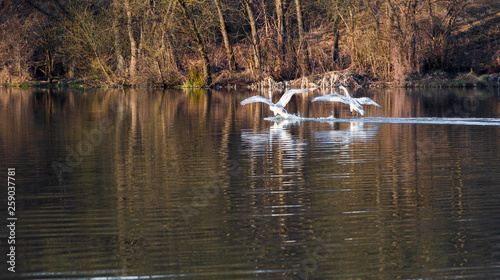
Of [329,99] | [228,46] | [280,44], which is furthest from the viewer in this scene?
[228,46]

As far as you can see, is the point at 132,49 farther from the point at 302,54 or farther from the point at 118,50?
the point at 302,54

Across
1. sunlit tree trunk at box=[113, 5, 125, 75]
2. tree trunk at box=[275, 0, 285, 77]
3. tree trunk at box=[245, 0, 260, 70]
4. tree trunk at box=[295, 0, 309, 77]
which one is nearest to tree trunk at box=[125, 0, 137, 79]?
sunlit tree trunk at box=[113, 5, 125, 75]

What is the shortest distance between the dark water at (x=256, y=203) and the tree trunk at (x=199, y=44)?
24521 mm

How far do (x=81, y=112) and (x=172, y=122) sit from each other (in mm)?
5742

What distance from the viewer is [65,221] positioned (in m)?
8.55

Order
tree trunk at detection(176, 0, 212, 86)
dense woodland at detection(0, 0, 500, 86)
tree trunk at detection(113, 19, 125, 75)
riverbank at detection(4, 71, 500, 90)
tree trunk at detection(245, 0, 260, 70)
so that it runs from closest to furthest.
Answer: riverbank at detection(4, 71, 500, 90) < dense woodland at detection(0, 0, 500, 86) < tree trunk at detection(176, 0, 212, 86) < tree trunk at detection(245, 0, 260, 70) < tree trunk at detection(113, 19, 125, 75)

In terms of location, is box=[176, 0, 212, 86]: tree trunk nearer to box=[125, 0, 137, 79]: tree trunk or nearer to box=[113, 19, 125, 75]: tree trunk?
box=[125, 0, 137, 79]: tree trunk

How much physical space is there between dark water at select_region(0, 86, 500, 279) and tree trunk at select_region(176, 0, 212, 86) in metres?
24.5

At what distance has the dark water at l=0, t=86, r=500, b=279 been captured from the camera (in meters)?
6.90

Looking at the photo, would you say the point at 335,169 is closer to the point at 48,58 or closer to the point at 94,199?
the point at 94,199

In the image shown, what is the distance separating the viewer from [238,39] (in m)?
49.5

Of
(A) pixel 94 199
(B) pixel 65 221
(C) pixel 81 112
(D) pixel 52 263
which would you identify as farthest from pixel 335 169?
(C) pixel 81 112

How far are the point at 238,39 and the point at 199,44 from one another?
271 inches

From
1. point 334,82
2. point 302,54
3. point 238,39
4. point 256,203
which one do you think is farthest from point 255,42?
point 256,203
